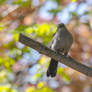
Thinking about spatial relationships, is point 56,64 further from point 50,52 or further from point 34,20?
point 34,20

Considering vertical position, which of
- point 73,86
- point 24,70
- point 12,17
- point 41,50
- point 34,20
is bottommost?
point 73,86

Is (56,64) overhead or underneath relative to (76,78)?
overhead

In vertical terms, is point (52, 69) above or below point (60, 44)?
below

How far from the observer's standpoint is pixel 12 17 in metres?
5.52

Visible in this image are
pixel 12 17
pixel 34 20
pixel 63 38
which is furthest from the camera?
pixel 34 20

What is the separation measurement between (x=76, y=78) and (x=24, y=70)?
822mm

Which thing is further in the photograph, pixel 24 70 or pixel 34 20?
pixel 34 20

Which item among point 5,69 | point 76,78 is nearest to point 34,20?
point 76,78

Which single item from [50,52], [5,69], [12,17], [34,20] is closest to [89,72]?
[50,52]

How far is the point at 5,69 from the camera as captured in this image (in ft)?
16.2

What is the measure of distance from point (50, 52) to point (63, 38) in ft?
3.09

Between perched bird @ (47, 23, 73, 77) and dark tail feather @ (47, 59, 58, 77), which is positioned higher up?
perched bird @ (47, 23, 73, 77)

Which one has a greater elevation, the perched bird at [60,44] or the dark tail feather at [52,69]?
the perched bird at [60,44]

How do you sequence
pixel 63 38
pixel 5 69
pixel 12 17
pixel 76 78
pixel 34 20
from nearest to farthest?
pixel 63 38
pixel 5 69
pixel 12 17
pixel 76 78
pixel 34 20
